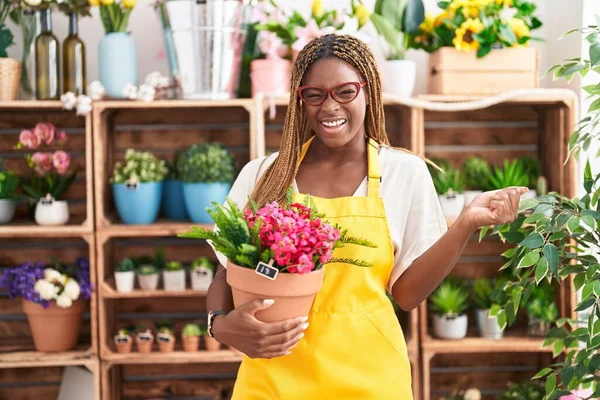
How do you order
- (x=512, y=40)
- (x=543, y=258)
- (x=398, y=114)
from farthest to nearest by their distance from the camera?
1. (x=398, y=114)
2. (x=512, y=40)
3. (x=543, y=258)

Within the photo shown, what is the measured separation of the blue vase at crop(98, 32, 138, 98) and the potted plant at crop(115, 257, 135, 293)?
0.66 meters

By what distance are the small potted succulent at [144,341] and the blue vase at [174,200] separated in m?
0.48

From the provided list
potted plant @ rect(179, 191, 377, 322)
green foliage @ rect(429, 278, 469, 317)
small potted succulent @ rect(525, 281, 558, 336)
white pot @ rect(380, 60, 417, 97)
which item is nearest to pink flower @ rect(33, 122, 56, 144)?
white pot @ rect(380, 60, 417, 97)

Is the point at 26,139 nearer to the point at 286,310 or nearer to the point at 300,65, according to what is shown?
the point at 300,65

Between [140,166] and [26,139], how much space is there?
1.52 ft

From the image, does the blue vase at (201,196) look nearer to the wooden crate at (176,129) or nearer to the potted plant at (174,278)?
the potted plant at (174,278)

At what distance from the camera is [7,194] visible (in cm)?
282

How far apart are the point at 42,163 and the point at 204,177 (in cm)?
66

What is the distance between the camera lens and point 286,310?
1267mm

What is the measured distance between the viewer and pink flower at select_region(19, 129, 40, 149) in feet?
9.25

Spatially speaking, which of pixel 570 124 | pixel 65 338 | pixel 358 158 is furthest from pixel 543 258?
pixel 65 338

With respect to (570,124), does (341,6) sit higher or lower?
higher

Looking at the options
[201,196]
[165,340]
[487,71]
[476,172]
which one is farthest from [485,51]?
[165,340]

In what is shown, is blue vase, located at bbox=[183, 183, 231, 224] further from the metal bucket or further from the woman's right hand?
the woman's right hand
